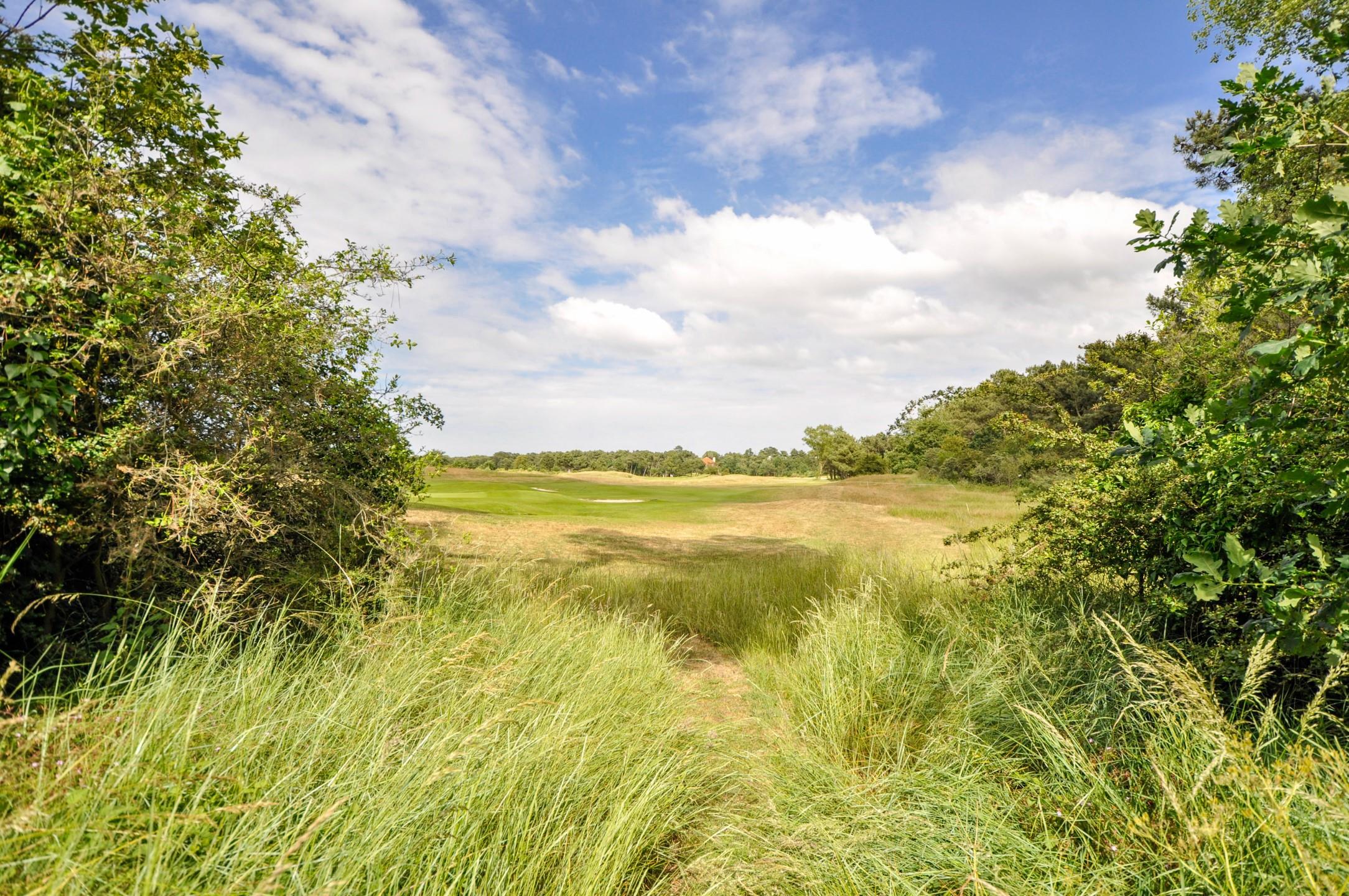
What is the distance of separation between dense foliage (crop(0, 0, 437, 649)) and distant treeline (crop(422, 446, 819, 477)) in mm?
83812

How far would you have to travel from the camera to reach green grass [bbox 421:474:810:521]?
79.6 feet

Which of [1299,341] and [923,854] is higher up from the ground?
[1299,341]

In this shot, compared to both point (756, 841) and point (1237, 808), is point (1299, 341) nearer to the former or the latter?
point (1237, 808)

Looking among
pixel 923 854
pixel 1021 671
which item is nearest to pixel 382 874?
pixel 923 854

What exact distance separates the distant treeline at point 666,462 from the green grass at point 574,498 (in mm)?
43126

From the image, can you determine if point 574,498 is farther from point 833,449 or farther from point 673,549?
point 833,449

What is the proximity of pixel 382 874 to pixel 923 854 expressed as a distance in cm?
209

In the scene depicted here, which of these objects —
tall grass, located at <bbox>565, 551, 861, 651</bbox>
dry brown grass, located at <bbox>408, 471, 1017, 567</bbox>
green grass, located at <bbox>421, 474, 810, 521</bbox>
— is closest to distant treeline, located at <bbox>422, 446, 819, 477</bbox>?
green grass, located at <bbox>421, 474, 810, 521</bbox>

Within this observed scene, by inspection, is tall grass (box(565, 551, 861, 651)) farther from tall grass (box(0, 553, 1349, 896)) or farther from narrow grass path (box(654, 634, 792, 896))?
tall grass (box(0, 553, 1349, 896))

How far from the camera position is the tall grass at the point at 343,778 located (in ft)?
5.60

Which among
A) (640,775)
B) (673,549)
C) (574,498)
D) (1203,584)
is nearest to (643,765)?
(640,775)

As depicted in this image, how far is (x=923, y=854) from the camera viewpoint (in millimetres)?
2480

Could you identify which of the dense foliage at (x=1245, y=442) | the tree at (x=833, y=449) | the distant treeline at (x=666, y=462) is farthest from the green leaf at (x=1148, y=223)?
the distant treeline at (x=666, y=462)

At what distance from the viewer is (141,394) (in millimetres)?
3777
